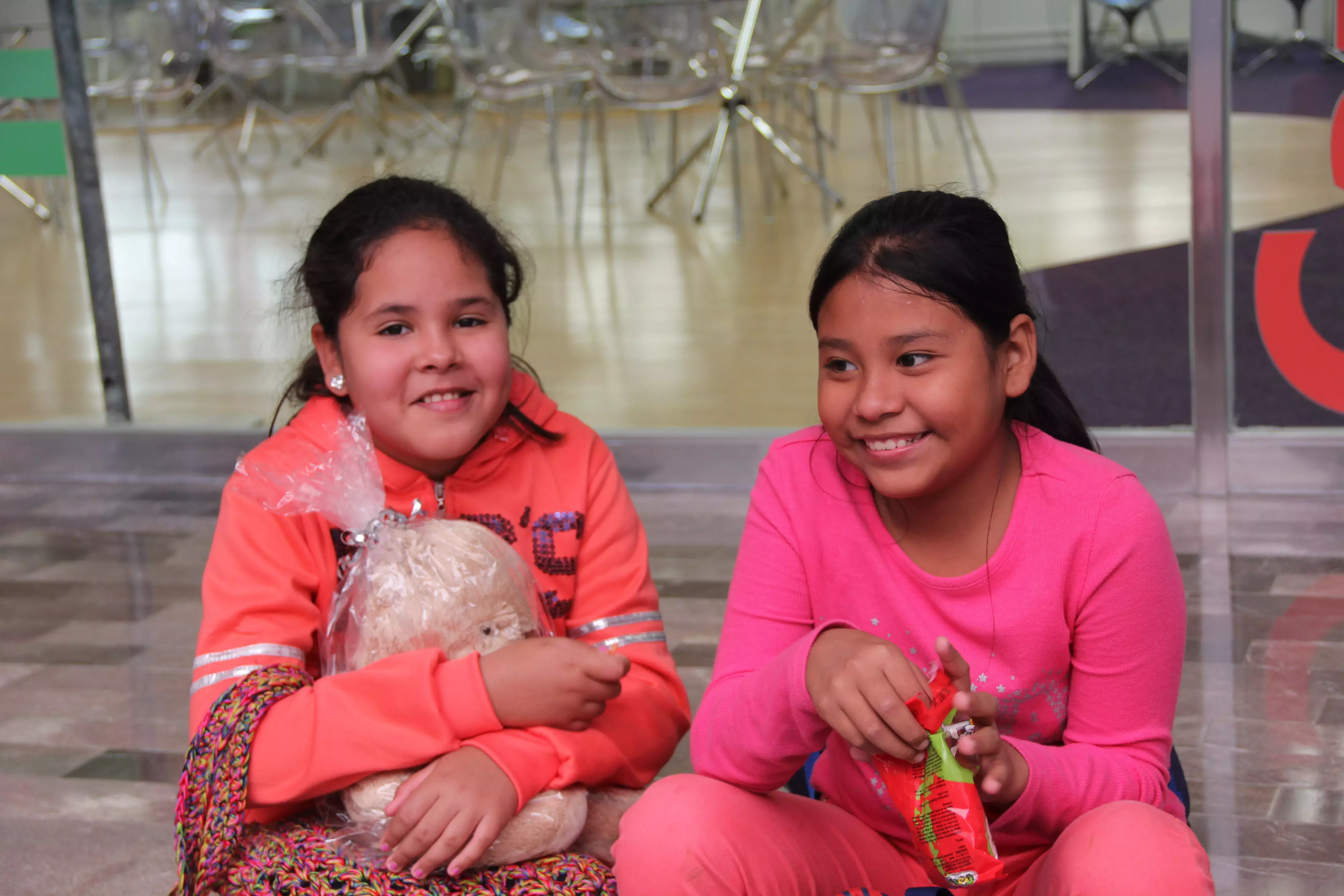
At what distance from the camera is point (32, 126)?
3457mm

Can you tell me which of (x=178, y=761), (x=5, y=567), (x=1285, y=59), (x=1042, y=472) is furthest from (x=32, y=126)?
(x=1042, y=472)

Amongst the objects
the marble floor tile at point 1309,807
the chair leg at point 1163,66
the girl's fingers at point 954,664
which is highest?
the chair leg at point 1163,66

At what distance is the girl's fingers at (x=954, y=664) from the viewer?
3.23 ft

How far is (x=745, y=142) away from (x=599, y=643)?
9.26ft

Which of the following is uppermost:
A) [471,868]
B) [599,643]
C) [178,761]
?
[599,643]

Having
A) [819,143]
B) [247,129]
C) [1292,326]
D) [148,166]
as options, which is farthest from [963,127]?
[247,129]

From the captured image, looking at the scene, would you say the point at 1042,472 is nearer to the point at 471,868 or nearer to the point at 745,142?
the point at 471,868

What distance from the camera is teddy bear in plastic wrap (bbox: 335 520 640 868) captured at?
4.18 feet

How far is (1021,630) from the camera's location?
115cm

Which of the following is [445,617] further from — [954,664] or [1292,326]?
[1292,326]

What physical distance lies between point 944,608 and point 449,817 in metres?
0.44

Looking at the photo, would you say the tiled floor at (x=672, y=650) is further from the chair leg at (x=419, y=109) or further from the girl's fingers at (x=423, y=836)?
the chair leg at (x=419, y=109)

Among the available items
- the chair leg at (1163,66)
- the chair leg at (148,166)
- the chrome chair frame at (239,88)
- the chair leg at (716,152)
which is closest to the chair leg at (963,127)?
the chair leg at (1163,66)

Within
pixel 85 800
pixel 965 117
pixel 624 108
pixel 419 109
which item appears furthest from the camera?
pixel 419 109
